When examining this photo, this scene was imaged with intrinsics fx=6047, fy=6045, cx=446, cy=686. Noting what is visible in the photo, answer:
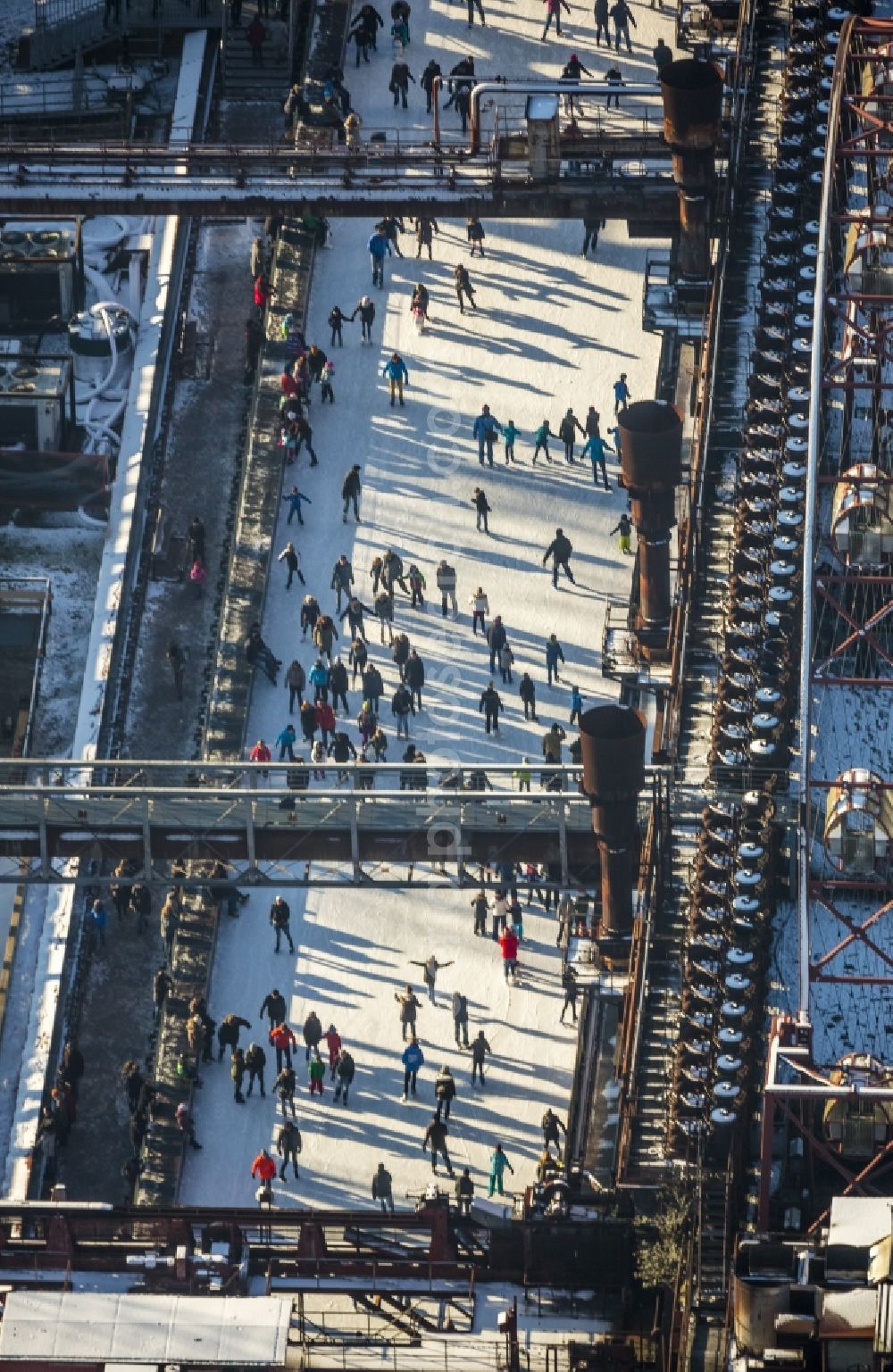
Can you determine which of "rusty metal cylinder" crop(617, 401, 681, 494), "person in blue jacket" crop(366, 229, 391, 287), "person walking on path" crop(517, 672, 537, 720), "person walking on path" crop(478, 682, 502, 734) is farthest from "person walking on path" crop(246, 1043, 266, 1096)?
"person in blue jacket" crop(366, 229, 391, 287)

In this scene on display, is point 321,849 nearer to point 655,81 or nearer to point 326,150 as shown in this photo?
point 326,150

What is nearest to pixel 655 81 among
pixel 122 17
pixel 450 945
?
pixel 122 17

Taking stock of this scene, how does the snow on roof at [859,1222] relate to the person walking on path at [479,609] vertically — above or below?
below

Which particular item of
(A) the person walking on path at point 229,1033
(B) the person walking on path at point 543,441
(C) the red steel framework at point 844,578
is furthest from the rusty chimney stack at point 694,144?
(A) the person walking on path at point 229,1033

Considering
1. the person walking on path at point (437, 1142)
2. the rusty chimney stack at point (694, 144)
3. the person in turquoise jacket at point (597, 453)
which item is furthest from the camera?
the person in turquoise jacket at point (597, 453)

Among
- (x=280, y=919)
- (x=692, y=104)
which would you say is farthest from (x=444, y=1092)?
(x=692, y=104)

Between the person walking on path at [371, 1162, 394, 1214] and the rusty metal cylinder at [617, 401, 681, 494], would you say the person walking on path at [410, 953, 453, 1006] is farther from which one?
the rusty metal cylinder at [617, 401, 681, 494]

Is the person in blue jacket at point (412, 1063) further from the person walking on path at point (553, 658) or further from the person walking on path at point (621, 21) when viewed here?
the person walking on path at point (621, 21)

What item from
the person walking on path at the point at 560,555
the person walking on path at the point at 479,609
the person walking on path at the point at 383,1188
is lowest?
the person walking on path at the point at 383,1188
